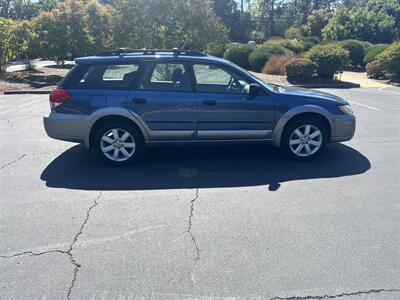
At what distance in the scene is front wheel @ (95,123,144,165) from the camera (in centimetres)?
558

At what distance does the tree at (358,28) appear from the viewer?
31234 millimetres

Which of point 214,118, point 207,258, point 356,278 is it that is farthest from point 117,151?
point 356,278

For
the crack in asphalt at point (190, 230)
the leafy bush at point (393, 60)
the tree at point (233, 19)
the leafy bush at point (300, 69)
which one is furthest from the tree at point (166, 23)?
the tree at point (233, 19)

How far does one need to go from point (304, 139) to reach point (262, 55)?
15.2 meters

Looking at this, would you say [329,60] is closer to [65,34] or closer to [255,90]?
[255,90]

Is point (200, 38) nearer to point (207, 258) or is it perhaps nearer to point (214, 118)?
point (214, 118)

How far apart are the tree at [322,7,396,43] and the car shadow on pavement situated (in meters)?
28.0

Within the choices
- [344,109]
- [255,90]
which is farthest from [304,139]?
[255,90]

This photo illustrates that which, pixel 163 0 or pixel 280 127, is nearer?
pixel 280 127

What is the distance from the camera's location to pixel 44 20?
58.3ft

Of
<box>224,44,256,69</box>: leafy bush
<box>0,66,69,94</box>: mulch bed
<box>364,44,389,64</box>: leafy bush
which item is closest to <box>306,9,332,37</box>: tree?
<box>364,44,389,64</box>: leafy bush

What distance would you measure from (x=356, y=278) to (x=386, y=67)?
53.4 ft

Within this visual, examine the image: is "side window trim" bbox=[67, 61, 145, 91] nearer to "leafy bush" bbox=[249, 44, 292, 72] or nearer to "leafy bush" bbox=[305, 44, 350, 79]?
"leafy bush" bbox=[305, 44, 350, 79]

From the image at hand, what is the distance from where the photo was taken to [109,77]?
560 centimetres
